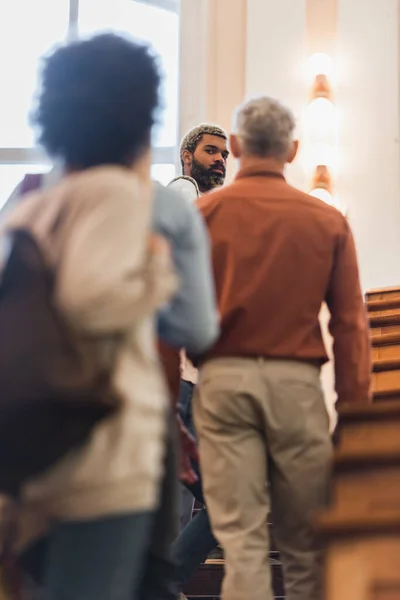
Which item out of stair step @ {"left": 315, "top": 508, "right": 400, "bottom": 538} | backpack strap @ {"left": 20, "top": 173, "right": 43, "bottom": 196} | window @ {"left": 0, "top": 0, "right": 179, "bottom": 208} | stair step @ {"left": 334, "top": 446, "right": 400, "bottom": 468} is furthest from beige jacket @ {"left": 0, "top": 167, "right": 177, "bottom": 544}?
window @ {"left": 0, "top": 0, "right": 179, "bottom": 208}

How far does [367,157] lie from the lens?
19.7ft

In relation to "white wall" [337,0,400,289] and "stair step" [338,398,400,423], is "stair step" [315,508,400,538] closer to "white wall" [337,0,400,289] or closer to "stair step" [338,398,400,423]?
"stair step" [338,398,400,423]

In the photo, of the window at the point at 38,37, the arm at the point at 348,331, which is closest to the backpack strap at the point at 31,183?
the arm at the point at 348,331

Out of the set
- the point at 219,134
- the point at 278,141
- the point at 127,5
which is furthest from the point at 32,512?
the point at 127,5

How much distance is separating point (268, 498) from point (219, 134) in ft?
5.26

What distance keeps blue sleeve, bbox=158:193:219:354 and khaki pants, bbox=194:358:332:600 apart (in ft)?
1.89

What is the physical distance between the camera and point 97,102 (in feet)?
5.81

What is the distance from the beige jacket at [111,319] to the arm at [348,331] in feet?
3.04

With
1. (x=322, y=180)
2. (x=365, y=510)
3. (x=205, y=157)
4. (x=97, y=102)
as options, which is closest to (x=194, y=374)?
(x=205, y=157)

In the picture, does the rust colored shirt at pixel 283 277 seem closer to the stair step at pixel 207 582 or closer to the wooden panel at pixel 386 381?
the wooden panel at pixel 386 381

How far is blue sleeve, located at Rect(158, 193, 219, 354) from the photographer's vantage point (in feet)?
6.12

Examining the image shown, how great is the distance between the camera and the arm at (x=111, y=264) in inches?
62.5

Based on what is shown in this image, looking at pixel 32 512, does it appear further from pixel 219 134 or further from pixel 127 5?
pixel 127 5

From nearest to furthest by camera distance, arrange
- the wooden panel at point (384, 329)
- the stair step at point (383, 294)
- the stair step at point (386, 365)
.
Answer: the stair step at point (386, 365), the wooden panel at point (384, 329), the stair step at point (383, 294)
